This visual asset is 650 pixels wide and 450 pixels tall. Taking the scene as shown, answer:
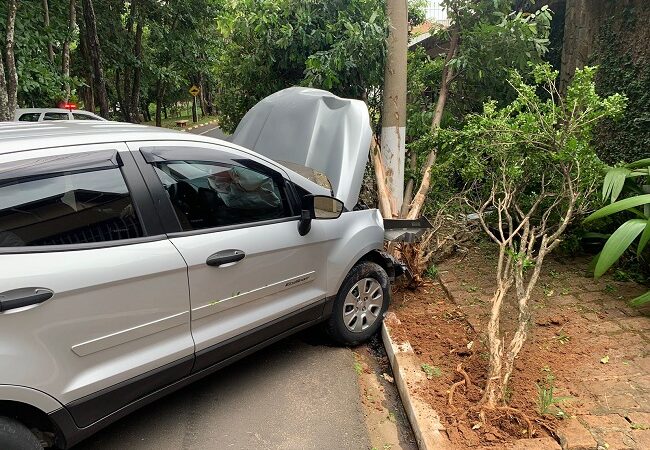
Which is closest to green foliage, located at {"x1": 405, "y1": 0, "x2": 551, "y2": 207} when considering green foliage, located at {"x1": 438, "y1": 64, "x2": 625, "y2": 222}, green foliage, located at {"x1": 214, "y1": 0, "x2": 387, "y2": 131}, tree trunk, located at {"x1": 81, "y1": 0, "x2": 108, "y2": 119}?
green foliage, located at {"x1": 438, "y1": 64, "x2": 625, "y2": 222}

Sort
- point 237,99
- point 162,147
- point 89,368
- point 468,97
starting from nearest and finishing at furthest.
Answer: point 89,368, point 162,147, point 468,97, point 237,99

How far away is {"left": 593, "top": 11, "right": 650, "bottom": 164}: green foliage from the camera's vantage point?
491 cm

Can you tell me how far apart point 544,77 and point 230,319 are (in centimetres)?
325

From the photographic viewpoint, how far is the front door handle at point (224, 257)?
2.56m

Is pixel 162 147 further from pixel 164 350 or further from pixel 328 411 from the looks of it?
pixel 328 411

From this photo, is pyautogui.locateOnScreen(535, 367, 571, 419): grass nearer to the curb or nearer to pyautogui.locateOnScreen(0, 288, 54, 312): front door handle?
the curb

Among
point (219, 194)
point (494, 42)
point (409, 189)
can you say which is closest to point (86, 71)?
point (409, 189)

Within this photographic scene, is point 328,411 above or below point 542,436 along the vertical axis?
below

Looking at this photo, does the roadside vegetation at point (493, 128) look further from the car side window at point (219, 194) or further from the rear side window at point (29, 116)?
the car side window at point (219, 194)

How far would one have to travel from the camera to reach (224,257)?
103 inches

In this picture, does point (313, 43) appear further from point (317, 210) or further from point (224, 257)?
point (224, 257)

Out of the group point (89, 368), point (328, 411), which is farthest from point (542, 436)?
point (89, 368)

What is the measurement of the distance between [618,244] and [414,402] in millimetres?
2152

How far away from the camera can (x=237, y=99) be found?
8.04 m
